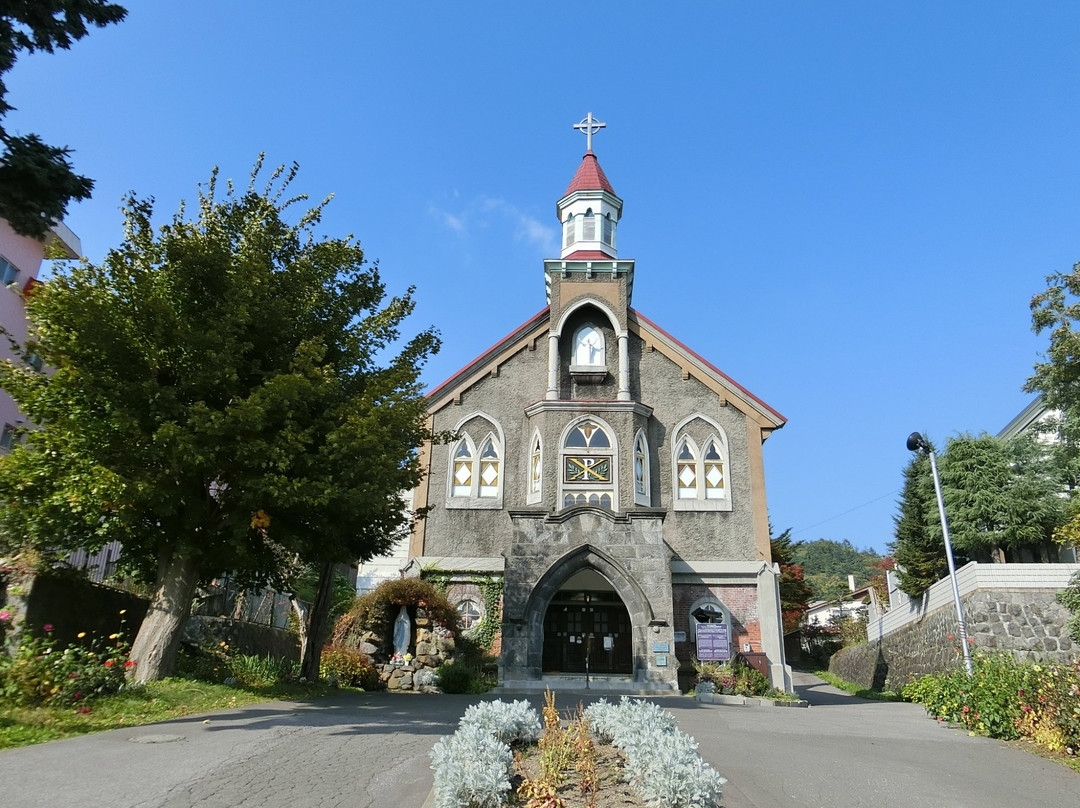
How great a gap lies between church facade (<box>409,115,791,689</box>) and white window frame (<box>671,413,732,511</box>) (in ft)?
Answer: 0.15

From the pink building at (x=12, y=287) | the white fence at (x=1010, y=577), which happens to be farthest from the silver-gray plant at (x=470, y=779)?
the white fence at (x=1010, y=577)

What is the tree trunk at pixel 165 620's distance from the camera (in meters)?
11.7

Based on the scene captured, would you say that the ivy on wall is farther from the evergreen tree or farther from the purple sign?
the evergreen tree

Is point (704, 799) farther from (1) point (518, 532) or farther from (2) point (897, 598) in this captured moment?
(2) point (897, 598)

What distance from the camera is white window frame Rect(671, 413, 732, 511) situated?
2344 centimetres

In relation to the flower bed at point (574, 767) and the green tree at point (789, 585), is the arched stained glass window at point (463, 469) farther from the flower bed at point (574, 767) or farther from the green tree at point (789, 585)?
the green tree at point (789, 585)

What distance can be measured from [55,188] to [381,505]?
6481 millimetres

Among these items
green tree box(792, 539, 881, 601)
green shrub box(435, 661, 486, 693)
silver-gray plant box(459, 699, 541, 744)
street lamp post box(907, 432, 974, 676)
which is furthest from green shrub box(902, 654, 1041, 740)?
green tree box(792, 539, 881, 601)

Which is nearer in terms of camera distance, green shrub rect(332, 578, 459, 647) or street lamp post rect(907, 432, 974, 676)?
street lamp post rect(907, 432, 974, 676)

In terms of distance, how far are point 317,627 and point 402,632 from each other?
148 inches

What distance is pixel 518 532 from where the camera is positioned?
20156 mm

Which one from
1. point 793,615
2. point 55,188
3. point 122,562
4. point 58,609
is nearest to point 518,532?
point 122,562

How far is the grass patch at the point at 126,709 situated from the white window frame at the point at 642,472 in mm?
12503

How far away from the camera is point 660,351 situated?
25531 mm
